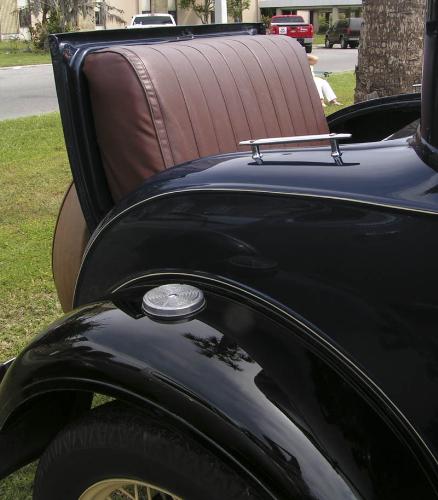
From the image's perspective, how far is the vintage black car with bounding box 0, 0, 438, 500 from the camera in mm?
1289

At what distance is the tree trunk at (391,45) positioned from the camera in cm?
454

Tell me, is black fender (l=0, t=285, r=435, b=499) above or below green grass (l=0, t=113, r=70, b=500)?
above

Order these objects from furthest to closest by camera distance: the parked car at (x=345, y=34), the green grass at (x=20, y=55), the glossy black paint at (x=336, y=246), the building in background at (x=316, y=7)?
1. the building in background at (x=316, y=7)
2. the parked car at (x=345, y=34)
3. the green grass at (x=20, y=55)
4. the glossy black paint at (x=336, y=246)

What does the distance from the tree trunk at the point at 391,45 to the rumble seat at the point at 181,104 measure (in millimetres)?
1960

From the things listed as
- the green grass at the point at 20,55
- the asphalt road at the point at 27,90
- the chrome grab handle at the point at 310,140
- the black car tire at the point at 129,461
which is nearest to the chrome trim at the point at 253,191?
the chrome grab handle at the point at 310,140

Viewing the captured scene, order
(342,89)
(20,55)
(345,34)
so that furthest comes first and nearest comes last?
(345,34) < (20,55) < (342,89)

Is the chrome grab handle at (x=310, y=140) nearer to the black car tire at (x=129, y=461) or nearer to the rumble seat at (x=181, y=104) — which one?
the rumble seat at (x=181, y=104)

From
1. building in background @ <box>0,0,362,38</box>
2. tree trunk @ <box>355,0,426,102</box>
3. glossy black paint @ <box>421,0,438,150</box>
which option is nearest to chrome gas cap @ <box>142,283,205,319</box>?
glossy black paint @ <box>421,0,438,150</box>

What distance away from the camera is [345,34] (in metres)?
32.6

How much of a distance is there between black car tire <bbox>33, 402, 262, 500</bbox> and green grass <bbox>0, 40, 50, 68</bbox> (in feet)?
67.9

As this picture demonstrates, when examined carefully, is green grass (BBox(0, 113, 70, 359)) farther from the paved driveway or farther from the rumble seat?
the paved driveway

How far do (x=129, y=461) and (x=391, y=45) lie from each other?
401cm

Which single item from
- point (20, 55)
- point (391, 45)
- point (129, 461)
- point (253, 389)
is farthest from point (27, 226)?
point (20, 55)

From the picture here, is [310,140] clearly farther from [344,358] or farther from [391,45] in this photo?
[391,45]
